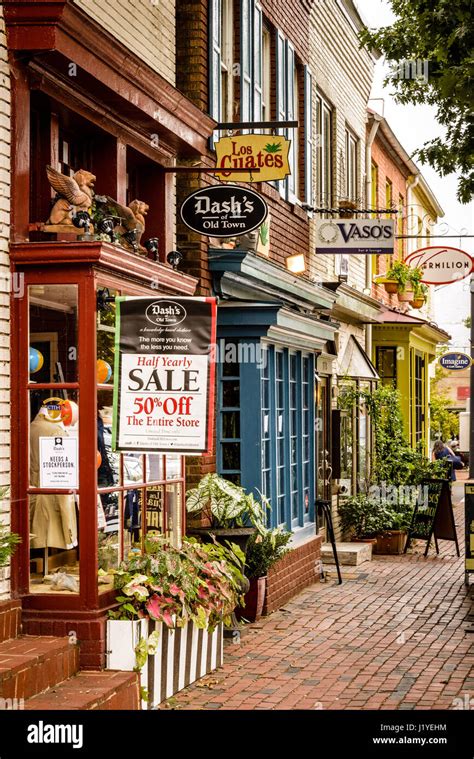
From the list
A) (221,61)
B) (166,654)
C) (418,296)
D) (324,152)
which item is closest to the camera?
(166,654)

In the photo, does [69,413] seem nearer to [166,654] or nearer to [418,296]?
[166,654]

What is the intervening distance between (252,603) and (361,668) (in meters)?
2.08

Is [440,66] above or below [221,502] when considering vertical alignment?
above

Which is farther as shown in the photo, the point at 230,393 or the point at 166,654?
the point at 230,393

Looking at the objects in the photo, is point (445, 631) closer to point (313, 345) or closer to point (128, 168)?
point (313, 345)

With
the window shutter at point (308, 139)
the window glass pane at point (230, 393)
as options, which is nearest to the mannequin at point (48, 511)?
the window glass pane at point (230, 393)

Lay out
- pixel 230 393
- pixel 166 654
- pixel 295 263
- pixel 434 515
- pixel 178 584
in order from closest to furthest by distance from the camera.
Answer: pixel 166 654 → pixel 178 584 → pixel 230 393 → pixel 295 263 → pixel 434 515

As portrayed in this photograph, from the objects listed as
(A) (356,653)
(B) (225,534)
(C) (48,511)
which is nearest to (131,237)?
(C) (48,511)

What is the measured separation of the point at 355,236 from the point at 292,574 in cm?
461

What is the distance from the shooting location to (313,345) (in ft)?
46.8

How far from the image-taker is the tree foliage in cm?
1095

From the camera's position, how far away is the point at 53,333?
26.0 ft

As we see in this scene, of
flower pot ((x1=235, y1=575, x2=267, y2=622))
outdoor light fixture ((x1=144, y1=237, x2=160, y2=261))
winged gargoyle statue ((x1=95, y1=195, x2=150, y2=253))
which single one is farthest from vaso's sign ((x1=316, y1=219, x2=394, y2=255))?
winged gargoyle statue ((x1=95, y1=195, x2=150, y2=253))
